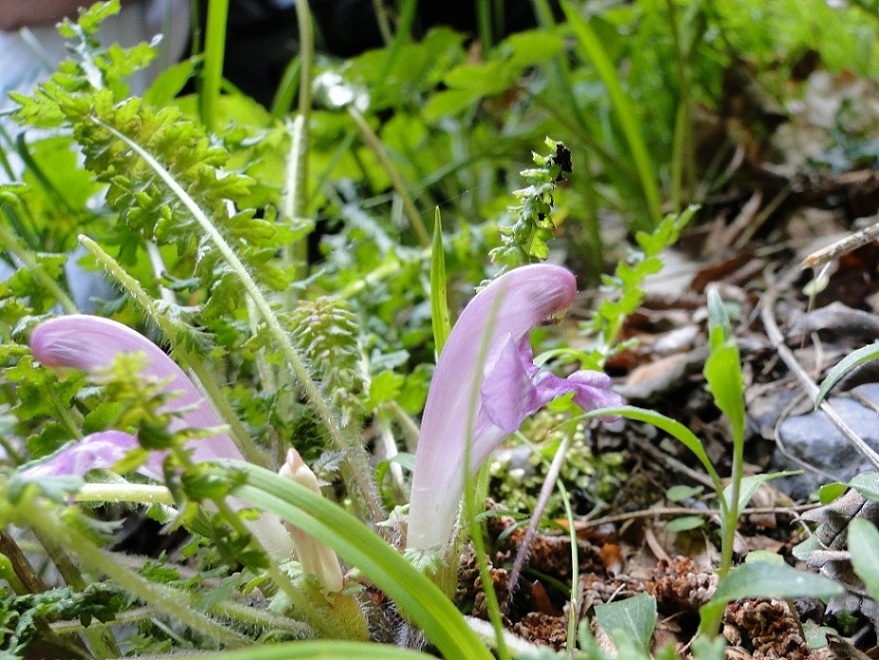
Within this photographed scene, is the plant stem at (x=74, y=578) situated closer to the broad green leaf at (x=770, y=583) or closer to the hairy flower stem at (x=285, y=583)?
the hairy flower stem at (x=285, y=583)

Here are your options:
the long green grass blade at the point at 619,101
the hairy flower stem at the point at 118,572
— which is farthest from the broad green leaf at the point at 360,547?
the long green grass blade at the point at 619,101

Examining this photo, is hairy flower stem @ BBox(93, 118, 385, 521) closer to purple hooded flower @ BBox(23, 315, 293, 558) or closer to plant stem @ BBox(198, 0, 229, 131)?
purple hooded flower @ BBox(23, 315, 293, 558)

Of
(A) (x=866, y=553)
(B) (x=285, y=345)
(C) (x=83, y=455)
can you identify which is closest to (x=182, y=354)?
(B) (x=285, y=345)

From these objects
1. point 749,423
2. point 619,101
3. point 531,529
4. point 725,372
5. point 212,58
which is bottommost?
Answer: point 749,423

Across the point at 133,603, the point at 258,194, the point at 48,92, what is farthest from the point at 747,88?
the point at 133,603

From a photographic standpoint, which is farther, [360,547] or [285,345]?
[285,345]

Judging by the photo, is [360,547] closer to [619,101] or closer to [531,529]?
[531,529]

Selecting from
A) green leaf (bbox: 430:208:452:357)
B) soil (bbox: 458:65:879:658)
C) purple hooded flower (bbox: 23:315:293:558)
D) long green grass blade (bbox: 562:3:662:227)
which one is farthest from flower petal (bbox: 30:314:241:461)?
long green grass blade (bbox: 562:3:662:227)
